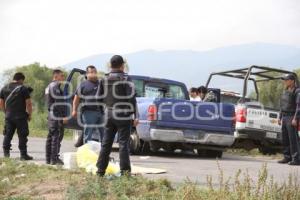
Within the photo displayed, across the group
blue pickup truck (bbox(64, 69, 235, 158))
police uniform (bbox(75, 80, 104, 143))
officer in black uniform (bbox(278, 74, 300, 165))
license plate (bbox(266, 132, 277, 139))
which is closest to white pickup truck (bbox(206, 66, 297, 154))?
license plate (bbox(266, 132, 277, 139))

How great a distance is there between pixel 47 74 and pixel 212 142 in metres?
84.3

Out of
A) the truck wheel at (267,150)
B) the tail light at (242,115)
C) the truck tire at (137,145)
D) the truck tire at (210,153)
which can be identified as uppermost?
the tail light at (242,115)

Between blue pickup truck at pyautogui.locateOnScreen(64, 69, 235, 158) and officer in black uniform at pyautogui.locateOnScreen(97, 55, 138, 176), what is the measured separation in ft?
14.2

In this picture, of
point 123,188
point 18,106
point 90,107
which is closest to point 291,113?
point 90,107

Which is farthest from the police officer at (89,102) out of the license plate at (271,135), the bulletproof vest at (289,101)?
the license plate at (271,135)

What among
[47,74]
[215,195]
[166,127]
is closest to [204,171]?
[166,127]

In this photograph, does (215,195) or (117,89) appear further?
(117,89)

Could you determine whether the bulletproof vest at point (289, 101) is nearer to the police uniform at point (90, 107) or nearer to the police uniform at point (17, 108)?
the police uniform at point (90, 107)

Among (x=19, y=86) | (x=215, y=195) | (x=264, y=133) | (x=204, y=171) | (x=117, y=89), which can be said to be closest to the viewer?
(x=215, y=195)

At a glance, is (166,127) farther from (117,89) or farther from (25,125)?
(117,89)

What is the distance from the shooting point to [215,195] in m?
5.17

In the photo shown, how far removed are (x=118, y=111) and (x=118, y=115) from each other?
53 mm

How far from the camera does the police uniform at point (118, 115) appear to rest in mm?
7332

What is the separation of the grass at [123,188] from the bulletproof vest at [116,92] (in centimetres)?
101
